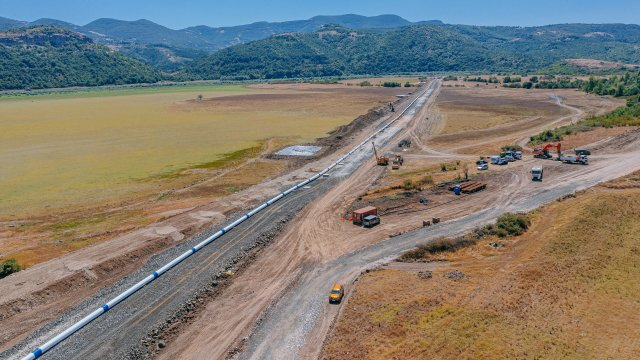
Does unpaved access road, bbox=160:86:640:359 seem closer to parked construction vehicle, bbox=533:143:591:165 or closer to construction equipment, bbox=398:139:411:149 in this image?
parked construction vehicle, bbox=533:143:591:165

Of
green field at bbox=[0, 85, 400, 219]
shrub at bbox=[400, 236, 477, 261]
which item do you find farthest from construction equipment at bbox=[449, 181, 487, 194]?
green field at bbox=[0, 85, 400, 219]

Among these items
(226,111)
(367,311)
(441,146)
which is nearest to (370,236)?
(367,311)

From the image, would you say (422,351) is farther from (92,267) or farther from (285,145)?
(285,145)

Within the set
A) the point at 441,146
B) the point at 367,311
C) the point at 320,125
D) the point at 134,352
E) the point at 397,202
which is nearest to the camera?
the point at 134,352

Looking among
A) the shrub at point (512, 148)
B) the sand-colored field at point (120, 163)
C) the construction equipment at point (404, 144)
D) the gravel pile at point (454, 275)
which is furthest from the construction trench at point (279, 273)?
the construction equipment at point (404, 144)

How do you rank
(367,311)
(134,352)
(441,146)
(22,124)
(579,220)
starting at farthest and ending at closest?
1. (22,124)
2. (441,146)
3. (579,220)
4. (367,311)
5. (134,352)

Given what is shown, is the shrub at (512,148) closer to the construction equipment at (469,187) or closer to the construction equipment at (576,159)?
the construction equipment at (576,159)
